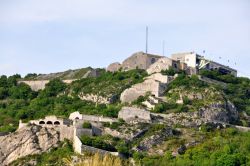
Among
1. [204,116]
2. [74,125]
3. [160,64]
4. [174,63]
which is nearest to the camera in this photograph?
[74,125]

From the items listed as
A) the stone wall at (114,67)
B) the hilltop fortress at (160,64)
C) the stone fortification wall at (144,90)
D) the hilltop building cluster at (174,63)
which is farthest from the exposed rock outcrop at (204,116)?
the stone wall at (114,67)

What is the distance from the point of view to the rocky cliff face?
291 feet

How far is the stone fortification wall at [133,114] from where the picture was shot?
9341cm

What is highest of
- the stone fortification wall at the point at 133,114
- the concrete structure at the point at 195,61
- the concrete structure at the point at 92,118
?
the concrete structure at the point at 195,61

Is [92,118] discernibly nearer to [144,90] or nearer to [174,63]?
[144,90]

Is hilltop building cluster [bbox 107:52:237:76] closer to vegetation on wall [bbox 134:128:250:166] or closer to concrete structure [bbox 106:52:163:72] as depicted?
concrete structure [bbox 106:52:163:72]

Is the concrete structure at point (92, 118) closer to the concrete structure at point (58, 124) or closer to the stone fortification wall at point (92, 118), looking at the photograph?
the stone fortification wall at point (92, 118)

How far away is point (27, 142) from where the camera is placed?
89.4 metres

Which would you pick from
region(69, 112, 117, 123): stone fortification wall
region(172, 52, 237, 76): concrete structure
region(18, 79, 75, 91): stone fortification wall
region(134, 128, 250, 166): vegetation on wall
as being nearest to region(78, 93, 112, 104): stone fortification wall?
region(69, 112, 117, 123): stone fortification wall

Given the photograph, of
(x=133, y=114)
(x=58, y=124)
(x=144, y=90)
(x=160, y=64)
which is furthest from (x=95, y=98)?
(x=58, y=124)

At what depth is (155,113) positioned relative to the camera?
95.4m

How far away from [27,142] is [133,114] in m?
10.2

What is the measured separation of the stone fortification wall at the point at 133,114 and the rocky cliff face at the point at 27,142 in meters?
7.14

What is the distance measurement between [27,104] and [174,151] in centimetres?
2420
